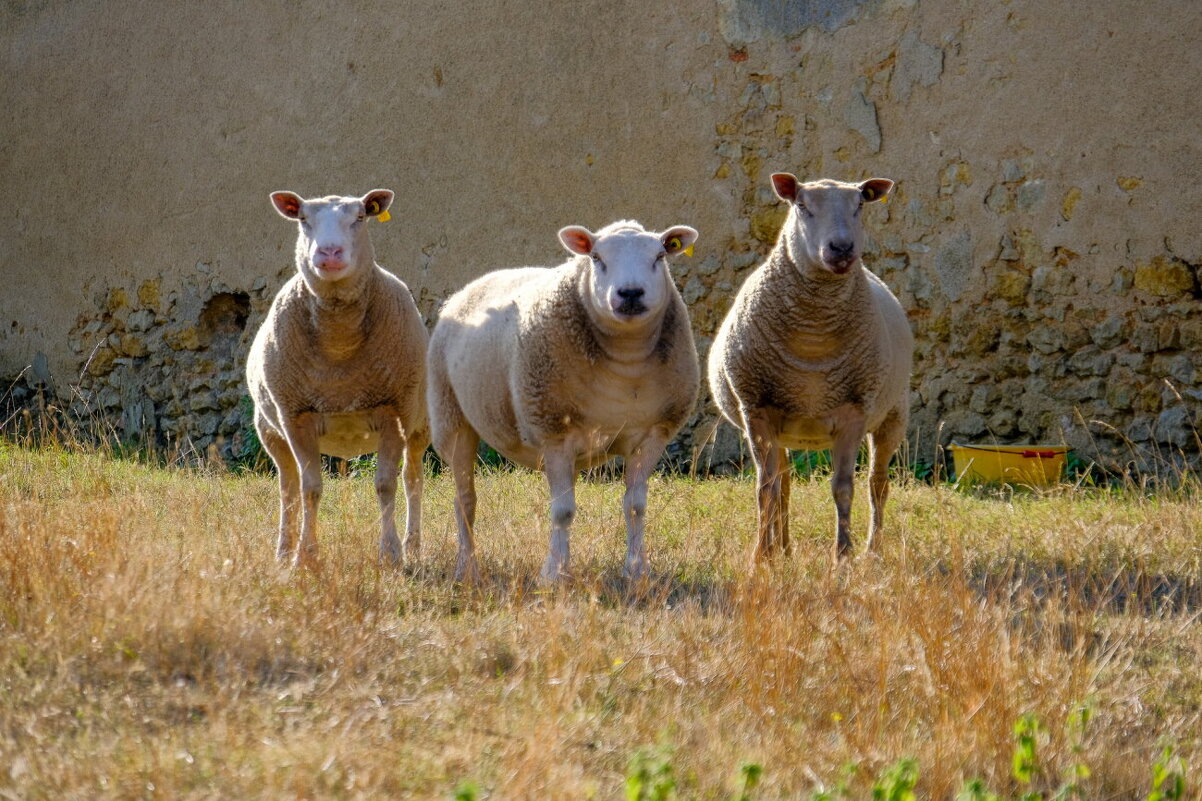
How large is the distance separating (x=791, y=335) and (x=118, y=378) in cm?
731

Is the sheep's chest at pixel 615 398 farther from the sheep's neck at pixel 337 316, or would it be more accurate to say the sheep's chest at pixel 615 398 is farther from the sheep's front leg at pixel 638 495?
the sheep's neck at pixel 337 316

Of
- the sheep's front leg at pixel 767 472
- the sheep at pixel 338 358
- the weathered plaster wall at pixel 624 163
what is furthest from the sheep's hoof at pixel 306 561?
the weathered plaster wall at pixel 624 163

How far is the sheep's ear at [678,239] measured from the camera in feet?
17.5

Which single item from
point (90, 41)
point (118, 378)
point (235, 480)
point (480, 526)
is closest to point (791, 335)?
point (480, 526)

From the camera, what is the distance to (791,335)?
18.5 feet

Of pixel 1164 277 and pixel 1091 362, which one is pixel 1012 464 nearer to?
pixel 1091 362

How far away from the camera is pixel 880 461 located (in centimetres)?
620

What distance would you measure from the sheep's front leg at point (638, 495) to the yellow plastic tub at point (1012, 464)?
2509 mm

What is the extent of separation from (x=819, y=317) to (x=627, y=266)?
0.97m

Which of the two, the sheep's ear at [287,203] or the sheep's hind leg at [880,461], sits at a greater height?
the sheep's ear at [287,203]

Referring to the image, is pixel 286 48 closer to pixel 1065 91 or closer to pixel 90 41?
pixel 90 41

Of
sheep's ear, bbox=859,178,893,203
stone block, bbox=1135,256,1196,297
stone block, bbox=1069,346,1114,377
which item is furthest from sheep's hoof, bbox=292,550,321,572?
stone block, bbox=1135,256,1196,297

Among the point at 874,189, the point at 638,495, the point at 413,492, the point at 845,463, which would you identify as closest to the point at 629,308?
the point at 638,495

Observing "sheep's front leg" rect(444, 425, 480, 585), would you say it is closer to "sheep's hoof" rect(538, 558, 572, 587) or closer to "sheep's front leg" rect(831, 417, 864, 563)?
"sheep's hoof" rect(538, 558, 572, 587)
